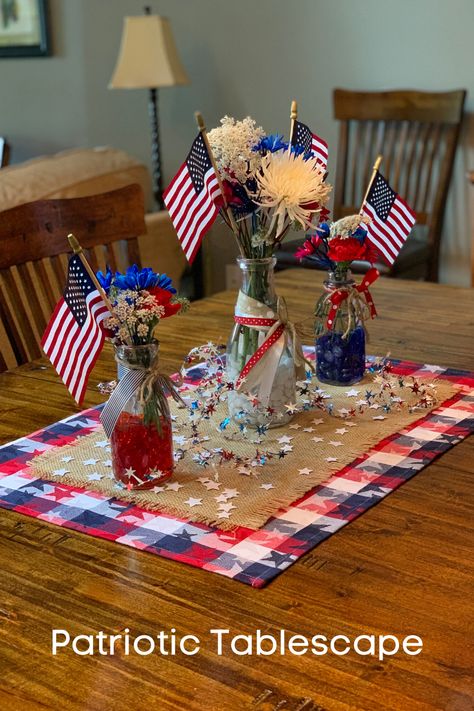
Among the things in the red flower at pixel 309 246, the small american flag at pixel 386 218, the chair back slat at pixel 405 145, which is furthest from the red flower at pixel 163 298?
the chair back slat at pixel 405 145

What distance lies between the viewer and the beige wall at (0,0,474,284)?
382 cm

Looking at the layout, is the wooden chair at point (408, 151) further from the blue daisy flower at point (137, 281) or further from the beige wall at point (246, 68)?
the blue daisy flower at point (137, 281)

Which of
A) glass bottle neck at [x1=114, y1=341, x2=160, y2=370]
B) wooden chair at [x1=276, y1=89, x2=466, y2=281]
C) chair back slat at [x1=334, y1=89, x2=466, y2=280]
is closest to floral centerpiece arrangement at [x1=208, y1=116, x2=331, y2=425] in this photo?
glass bottle neck at [x1=114, y1=341, x2=160, y2=370]

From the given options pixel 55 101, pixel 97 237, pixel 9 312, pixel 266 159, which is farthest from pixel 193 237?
pixel 55 101

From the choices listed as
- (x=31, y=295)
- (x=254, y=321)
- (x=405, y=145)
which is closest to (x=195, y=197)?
(x=254, y=321)

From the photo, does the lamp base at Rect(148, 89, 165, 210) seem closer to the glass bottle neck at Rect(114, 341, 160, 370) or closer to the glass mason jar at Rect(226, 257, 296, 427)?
the glass mason jar at Rect(226, 257, 296, 427)

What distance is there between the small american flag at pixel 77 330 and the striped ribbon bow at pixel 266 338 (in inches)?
9.1

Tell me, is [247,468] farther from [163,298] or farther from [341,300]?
[341,300]

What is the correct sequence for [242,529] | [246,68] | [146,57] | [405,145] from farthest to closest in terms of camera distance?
[246,68], [146,57], [405,145], [242,529]

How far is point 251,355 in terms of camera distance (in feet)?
4.42

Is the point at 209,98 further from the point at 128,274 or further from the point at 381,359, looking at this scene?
the point at 128,274

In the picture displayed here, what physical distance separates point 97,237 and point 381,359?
0.68m

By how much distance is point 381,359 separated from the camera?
1.66 m

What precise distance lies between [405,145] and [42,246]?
229cm
